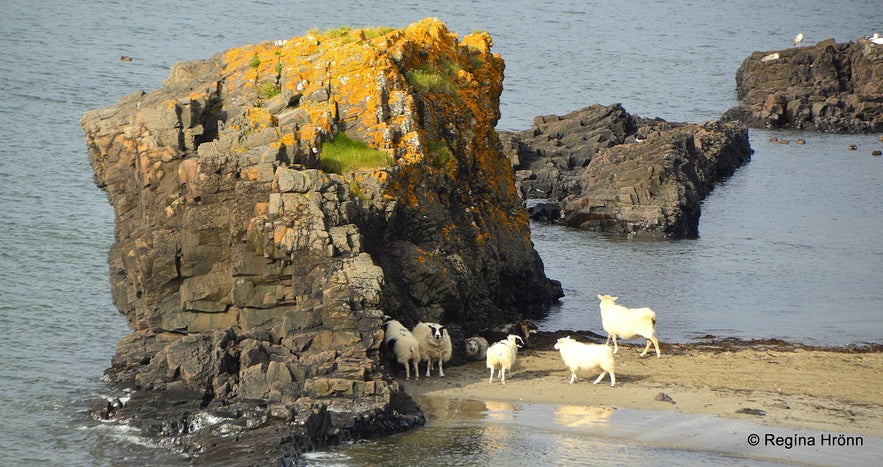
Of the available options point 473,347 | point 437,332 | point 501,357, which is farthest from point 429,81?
point 501,357

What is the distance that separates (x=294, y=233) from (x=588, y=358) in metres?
6.39

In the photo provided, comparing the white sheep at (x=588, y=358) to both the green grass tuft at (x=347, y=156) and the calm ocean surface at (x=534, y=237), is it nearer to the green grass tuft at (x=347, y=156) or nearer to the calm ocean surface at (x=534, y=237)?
the calm ocean surface at (x=534, y=237)

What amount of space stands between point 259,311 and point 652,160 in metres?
28.9

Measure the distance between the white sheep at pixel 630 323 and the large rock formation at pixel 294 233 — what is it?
11.0 feet

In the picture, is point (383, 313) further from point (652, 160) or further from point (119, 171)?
point (652, 160)

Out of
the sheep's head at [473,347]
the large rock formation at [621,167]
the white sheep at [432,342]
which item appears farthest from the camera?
the large rock formation at [621,167]

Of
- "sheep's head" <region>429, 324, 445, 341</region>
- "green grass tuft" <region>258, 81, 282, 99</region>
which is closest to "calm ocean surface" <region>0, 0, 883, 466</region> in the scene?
"sheep's head" <region>429, 324, 445, 341</region>

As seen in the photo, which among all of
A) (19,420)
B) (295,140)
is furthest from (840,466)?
(19,420)

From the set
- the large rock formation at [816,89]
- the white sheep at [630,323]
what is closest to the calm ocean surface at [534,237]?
the large rock formation at [816,89]

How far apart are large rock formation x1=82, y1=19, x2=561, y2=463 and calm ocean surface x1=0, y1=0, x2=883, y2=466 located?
1.28 meters

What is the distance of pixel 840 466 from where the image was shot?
19500 mm

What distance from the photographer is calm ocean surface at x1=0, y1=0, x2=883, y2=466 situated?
2162 centimetres

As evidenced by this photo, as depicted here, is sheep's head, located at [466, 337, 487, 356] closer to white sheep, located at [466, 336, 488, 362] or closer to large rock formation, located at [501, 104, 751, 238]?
white sheep, located at [466, 336, 488, 362]

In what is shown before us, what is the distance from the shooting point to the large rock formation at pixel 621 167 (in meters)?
46.1
